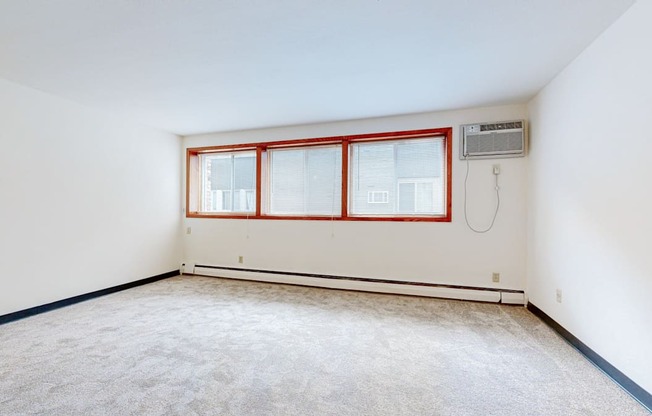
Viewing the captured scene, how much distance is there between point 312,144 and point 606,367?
378cm

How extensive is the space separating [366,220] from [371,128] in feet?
4.15

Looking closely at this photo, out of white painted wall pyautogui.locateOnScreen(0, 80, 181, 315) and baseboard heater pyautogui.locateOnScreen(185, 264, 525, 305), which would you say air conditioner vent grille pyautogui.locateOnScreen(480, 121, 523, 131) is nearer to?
baseboard heater pyautogui.locateOnScreen(185, 264, 525, 305)

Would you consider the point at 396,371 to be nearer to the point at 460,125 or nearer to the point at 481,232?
the point at 481,232

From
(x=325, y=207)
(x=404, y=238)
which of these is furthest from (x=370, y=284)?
(x=325, y=207)

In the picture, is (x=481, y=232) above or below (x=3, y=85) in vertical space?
below

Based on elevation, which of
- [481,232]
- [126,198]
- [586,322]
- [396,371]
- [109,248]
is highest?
[126,198]

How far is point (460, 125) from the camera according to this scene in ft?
12.1

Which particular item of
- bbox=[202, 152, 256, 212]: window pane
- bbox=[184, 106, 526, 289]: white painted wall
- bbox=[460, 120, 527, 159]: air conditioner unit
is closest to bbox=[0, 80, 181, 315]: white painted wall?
bbox=[202, 152, 256, 212]: window pane

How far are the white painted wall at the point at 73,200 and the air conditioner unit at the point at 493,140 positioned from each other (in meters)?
4.44

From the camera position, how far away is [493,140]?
3484 millimetres

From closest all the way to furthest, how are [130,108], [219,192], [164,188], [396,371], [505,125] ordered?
[396,371]
[505,125]
[130,108]
[164,188]
[219,192]

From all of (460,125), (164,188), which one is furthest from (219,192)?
(460,125)

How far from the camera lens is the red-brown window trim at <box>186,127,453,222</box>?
3768mm

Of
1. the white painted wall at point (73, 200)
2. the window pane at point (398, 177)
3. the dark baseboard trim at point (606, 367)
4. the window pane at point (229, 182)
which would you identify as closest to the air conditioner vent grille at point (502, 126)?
the window pane at point (398, 177)
